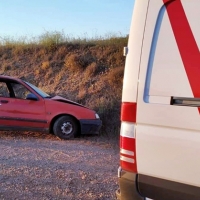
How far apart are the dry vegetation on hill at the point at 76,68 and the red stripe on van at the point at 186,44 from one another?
30.6 ft

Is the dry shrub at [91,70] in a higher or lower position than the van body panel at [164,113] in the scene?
higher

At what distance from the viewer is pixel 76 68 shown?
17422mm

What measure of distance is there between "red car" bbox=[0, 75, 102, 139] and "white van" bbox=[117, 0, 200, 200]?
641cm

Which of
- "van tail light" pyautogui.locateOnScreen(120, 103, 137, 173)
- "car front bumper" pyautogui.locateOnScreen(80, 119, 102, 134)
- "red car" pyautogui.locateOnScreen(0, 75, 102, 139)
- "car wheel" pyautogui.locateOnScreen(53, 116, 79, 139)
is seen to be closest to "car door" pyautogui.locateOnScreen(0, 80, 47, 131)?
"red car" pyautogui.locateOnScreen(0, 75, 102, 139)

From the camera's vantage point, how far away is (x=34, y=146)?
8391 millimetres

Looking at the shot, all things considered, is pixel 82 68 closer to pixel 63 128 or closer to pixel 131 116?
pixel 63 128

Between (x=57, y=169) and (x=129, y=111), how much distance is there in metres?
3.50

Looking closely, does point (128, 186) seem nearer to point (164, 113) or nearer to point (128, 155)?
point (128, 155)

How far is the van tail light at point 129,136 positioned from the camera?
3068mm

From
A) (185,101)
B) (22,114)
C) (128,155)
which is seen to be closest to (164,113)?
(185,101)

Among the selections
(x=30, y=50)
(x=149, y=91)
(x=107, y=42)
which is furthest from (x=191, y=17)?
(x=30, y=50)

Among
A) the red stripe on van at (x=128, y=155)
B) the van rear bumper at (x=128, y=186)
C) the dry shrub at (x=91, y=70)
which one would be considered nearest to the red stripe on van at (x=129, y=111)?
the red stripe on van at (x=128, y=155)

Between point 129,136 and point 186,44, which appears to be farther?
point 129,136

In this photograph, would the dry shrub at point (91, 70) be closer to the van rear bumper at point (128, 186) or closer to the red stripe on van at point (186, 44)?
the van rear bumper at point (128, 186)
